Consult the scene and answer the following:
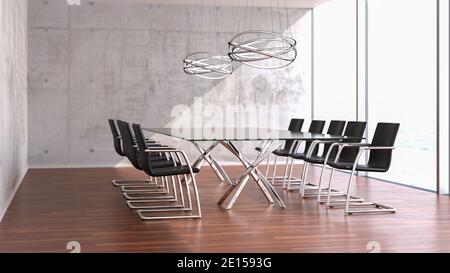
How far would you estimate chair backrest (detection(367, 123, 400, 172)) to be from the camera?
6.48 meters

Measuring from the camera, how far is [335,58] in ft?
74.9

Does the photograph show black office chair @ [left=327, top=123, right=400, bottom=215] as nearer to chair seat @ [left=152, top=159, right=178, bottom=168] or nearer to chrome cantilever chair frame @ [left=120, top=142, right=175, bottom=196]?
chair seat @ [left=152, top=159, right=178, bottom=168]

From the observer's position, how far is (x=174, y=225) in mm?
5512

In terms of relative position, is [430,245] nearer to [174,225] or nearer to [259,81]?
[174,225]

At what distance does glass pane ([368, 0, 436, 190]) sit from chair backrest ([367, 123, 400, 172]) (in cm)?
1908

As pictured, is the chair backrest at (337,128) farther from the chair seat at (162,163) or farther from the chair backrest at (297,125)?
the chair seat at (162,163)

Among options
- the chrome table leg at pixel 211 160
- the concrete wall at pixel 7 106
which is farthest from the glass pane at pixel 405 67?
the concrete wall at pixel 7 106

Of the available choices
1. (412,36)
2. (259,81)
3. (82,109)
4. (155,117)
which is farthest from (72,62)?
(412,36)

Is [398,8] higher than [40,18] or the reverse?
higher

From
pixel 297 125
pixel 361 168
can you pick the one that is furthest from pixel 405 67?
pixel 361 168

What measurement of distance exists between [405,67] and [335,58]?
263 inches

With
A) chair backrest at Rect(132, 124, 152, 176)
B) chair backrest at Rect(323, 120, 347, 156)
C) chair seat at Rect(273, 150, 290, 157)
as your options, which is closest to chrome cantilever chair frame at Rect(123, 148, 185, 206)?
chair backrest at Rect(132, 124, 152, 176)
